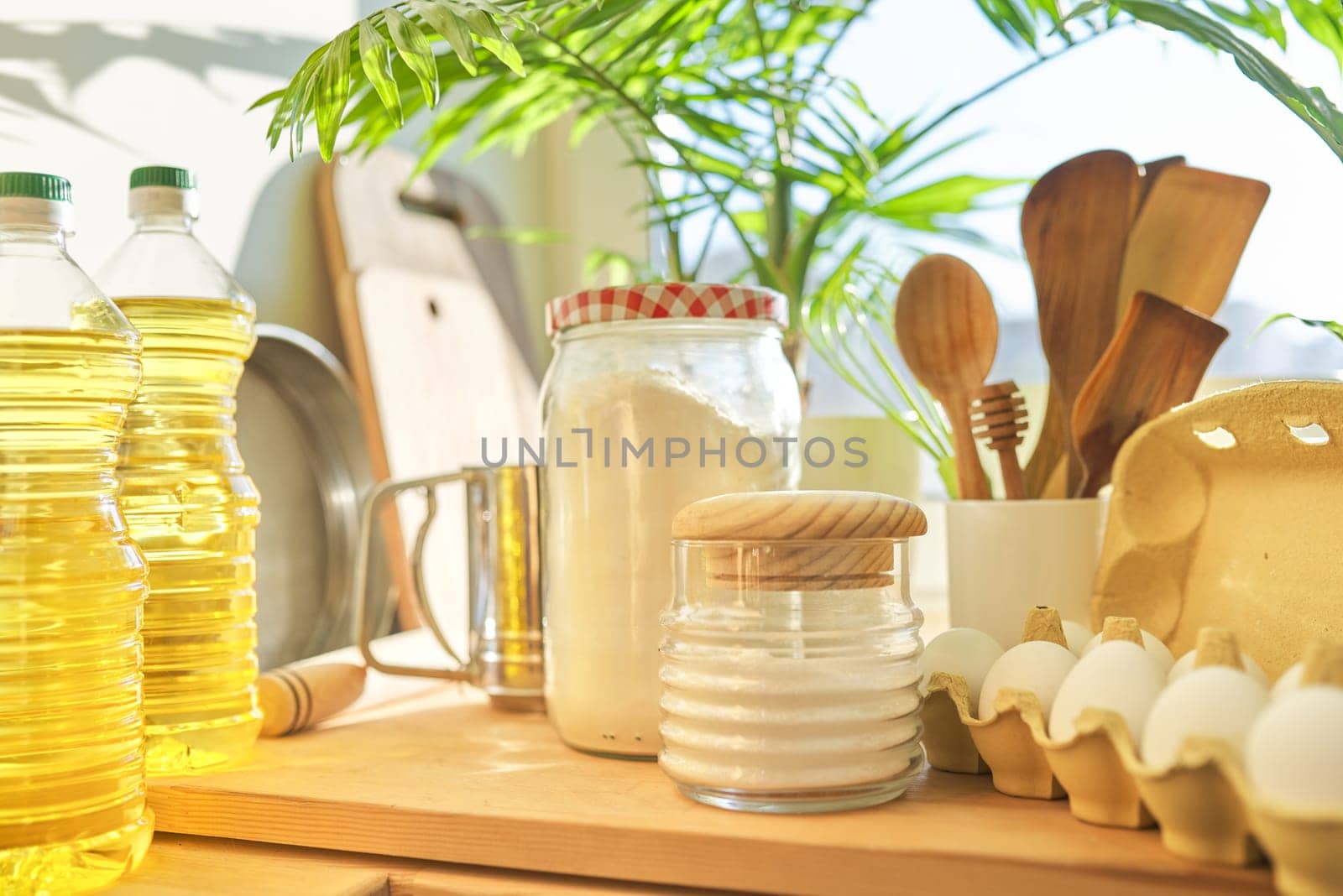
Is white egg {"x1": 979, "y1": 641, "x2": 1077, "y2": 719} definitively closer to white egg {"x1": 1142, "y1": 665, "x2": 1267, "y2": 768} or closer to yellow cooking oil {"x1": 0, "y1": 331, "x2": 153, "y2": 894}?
white egg {"x1": 1142, "y1": 665, "x2": 1267, "y2": 768}

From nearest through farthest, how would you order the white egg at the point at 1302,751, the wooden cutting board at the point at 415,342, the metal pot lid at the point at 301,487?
the white egg at the point at 1302,751
the metal pot lid at the point at 301,487
the wooden cutting board at the point at 415,342

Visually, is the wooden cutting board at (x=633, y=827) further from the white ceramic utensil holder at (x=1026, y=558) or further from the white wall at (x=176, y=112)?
the white wall at (x=176, y=112)

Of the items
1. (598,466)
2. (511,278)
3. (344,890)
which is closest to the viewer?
(344,890)

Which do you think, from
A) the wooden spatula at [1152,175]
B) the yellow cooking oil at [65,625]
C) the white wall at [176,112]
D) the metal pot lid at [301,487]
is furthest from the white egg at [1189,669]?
the metal pot lid at [301,487]

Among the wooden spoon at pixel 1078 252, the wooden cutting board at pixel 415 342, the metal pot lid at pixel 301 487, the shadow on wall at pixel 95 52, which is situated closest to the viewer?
the wooden spoon at pixel 1078 252

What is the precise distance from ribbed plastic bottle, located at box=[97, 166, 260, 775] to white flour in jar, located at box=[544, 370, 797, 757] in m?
0.19

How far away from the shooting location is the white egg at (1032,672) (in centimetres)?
47

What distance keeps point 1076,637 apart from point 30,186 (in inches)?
21.3

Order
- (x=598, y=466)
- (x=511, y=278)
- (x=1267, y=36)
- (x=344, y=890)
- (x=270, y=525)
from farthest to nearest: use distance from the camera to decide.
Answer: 1. (x=511, y=278)
2. (x=270, y=525)
3. (x=1267, y=36)
4. (x=598, y=466)
5. (x=344, y=890)

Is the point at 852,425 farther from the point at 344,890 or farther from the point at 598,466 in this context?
the point at 344,890

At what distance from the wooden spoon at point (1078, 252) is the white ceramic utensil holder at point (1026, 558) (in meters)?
0.05

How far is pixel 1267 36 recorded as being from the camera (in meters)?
0.73

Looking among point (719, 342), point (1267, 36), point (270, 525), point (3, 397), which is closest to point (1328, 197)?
point (1267, 36)

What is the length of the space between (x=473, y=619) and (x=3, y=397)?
35 centimetres
